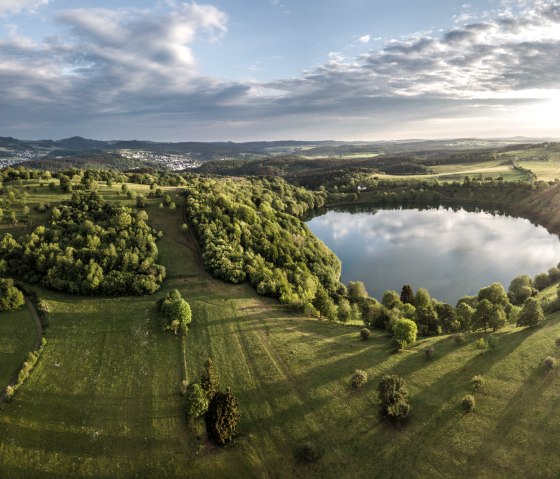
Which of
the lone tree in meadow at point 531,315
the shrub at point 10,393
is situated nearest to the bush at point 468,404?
the lone tree in meadow at point 531,315

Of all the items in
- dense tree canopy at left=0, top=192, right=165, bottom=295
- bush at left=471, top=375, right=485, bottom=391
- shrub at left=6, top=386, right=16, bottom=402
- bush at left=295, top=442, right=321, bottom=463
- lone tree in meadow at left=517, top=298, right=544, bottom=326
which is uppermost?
dense tree canopy at left=0, top=192, right=165, bottom=295

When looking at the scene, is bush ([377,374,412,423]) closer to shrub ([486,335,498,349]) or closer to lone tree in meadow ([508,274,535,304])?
shrub ([486,335,498,349])

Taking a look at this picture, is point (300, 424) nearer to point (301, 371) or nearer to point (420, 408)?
point (301, 371)

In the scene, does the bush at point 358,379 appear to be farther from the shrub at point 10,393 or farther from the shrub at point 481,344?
the shrub at point 10,393

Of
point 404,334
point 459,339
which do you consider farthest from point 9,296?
point 459,339

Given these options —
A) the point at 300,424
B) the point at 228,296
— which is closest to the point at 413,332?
the point at 300,424

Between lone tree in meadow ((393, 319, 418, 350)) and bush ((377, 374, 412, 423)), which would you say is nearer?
bush ((377, 374, 412, 423))

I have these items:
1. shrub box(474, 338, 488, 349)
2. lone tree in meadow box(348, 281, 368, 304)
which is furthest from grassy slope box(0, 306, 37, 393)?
shrub box(474, 338, 488, 349)
